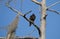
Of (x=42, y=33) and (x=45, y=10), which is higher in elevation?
(x=45, y=10)

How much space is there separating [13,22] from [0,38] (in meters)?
2.73

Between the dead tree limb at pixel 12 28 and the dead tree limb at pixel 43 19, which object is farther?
the dead tree limb at pixel 12 28

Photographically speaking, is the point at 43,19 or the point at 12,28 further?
the point at 12,28

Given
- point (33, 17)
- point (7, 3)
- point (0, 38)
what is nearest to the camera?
point (7, 3)

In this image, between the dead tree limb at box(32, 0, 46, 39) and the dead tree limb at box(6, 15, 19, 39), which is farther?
the dead tree limb at box(6, 15, 19, 39)

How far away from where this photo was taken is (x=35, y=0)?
8.53 meters

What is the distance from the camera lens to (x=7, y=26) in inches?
365

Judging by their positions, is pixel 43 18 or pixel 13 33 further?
pixel 13 33

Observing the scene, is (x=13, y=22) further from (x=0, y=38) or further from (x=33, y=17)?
(x=0, y=38)

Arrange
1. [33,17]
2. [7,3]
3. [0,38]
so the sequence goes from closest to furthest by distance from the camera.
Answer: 1. [7,3]
2. [33,17]
3. [0,38]

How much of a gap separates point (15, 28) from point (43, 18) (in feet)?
3.10

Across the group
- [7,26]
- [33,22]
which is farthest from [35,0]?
[7,26]

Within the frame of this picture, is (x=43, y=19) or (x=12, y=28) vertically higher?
(x=43, y=19)

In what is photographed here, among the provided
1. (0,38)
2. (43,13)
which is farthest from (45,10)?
(0,38)
